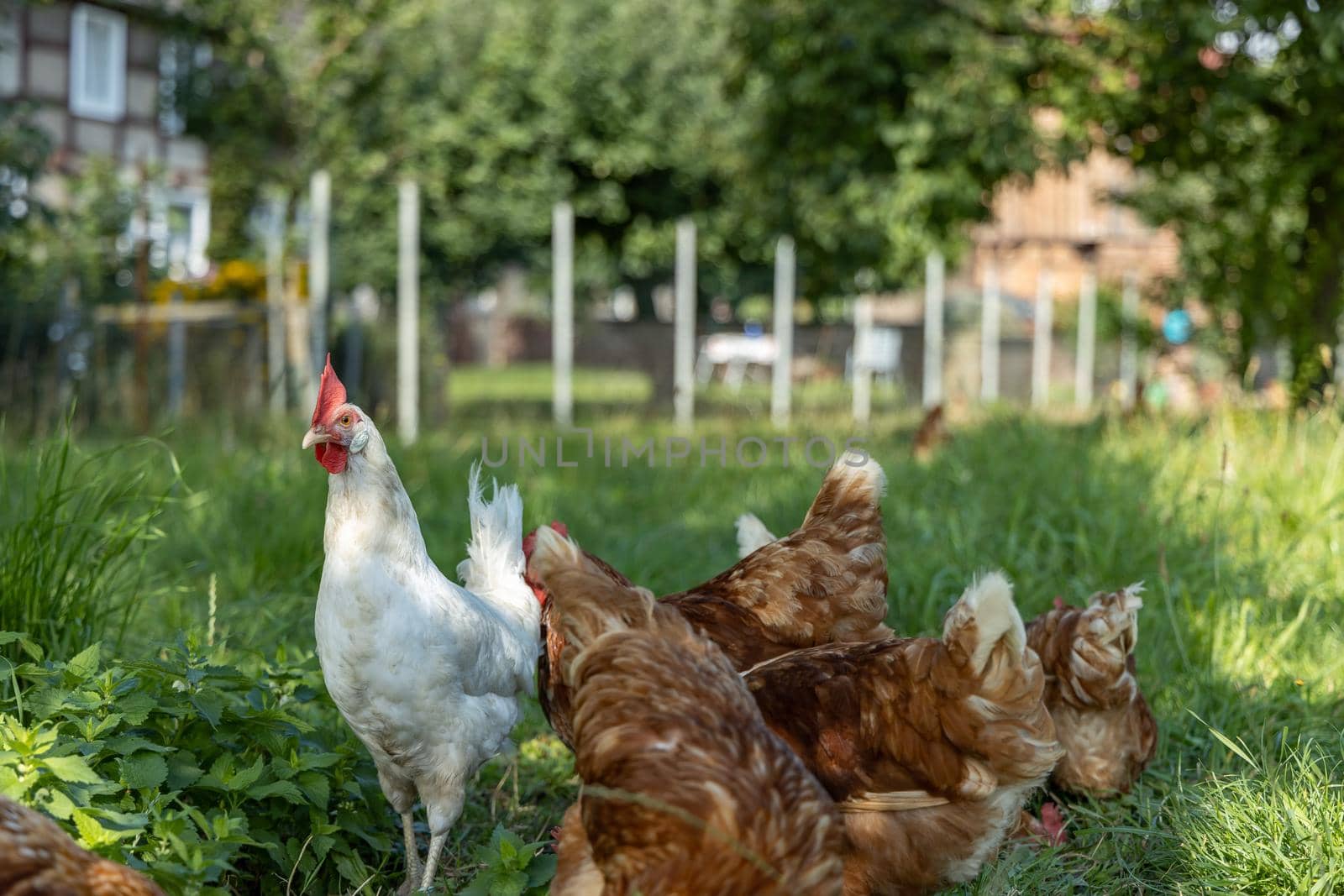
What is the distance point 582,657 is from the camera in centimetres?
244

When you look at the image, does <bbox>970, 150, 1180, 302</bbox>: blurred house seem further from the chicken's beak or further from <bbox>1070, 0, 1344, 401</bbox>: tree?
the chicken's beak

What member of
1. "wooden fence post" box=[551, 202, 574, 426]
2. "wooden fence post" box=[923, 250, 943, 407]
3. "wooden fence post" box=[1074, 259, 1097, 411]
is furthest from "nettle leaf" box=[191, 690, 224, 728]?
"wooden fence post" box=[1074, 259, 1097, 411]

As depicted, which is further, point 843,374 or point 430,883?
point 843,374

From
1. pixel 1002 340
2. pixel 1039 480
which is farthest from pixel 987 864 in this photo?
pixel 1002 340

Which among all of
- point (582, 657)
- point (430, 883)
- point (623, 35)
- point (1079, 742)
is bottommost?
point (430, 883)

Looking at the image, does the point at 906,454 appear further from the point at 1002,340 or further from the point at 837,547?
the point at 1002,340

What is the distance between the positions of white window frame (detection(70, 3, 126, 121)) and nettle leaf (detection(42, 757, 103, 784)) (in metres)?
17.6

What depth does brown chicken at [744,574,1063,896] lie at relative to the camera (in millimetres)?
2688

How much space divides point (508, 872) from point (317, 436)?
1044 mm

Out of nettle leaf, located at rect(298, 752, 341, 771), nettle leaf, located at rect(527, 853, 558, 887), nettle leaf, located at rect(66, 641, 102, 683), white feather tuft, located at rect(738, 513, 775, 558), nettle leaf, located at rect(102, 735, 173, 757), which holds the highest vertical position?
white feather tuft, located at rect(738, 513, 775, 558)

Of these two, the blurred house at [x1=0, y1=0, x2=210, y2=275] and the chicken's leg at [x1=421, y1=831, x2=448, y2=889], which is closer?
the chicken's leg at [x1=421, y1=831, x2=448, y2=889]

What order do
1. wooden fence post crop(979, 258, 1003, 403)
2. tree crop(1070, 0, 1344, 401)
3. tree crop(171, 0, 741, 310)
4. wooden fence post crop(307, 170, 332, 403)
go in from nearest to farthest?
tree crop(1070, 0, 1344, 401) < wooden fence post crop(307, 170, 332, 403) < tree crop(171, 0, 741, 310) < wooden fence post crop(979, 258, 1003, 403)

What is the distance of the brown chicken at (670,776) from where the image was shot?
223cm

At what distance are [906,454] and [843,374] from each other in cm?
765
